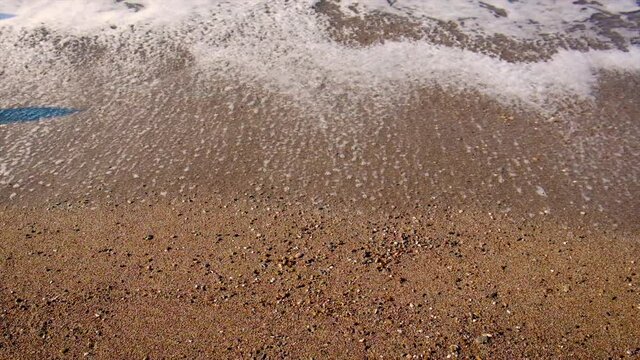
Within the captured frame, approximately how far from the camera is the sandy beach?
448 centimetres

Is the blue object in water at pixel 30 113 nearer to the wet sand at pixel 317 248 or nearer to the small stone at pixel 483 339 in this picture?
the wet sand at pixel 317 248

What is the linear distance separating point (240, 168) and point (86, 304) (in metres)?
2.42

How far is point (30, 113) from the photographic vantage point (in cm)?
767

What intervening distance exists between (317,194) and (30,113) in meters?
4.15

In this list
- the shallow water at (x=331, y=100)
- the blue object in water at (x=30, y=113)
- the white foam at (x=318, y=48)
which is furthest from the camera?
the white foam at (x=318, y=48)

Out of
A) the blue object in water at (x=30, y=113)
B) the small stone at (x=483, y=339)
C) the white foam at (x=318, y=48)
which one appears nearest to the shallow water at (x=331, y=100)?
the white foam at (x=318, y=48)

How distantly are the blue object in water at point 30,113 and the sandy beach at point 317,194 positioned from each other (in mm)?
160

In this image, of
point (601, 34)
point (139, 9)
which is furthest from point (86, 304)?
point (601, 34)

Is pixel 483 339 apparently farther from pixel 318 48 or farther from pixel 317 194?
pixel 318 48

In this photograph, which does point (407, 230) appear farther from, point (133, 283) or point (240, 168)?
point (133, 283)

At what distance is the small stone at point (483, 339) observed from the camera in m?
4.31

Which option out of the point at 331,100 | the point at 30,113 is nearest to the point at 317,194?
the point at 331,100

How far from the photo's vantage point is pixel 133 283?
4.91m

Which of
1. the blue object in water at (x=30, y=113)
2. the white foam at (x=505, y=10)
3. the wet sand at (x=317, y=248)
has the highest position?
the white foam at (x=505, y=10)
